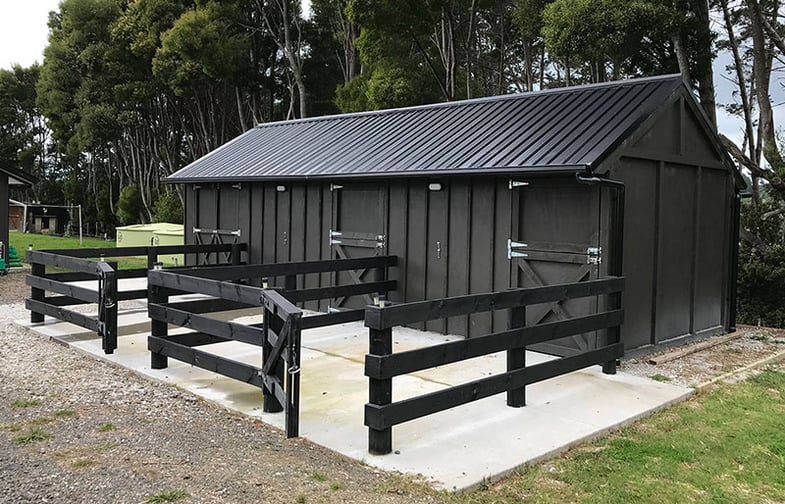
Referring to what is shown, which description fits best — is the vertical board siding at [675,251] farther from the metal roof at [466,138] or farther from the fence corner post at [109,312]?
the fence corner post at [109,312]

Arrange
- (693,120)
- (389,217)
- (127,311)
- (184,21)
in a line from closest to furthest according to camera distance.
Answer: (693,120), (389,217), (127,311), (184,21)

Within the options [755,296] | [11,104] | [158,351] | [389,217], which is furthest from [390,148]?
[11,104]

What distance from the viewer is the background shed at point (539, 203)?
7762mm

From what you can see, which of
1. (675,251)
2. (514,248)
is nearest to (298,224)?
(514,248)

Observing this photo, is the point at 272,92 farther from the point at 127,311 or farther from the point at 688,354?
the point at 688,354

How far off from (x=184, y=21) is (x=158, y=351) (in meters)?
18.7

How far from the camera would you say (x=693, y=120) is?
29.1 feet

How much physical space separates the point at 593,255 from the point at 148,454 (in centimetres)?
502

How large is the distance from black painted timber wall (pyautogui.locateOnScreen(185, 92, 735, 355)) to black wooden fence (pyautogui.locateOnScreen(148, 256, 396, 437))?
33.0 inches

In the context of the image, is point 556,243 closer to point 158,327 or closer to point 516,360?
point 516,360

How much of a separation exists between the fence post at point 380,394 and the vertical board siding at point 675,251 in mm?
4820

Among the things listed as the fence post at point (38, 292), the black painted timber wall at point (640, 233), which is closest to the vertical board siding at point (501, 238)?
the black painted timber wall at point (640, 233)

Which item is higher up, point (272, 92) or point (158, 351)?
point (272, 92)

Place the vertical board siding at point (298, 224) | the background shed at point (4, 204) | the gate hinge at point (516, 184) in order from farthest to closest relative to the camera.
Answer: the background shed at point (4, 204)
the vertical board siding at point (298, 224)
the gate hinge at point (516, 184)
